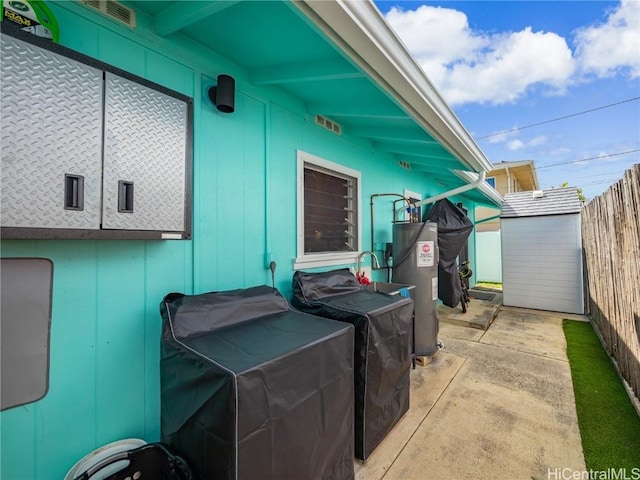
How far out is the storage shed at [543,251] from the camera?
6.12 metres

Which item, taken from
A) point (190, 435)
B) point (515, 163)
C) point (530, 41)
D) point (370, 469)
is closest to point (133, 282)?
point (190, 435)

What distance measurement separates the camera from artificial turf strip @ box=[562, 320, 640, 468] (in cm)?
191

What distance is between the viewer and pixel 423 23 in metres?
6.67

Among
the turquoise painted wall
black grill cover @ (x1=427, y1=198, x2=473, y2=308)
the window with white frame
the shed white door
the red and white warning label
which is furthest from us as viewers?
the shed white door

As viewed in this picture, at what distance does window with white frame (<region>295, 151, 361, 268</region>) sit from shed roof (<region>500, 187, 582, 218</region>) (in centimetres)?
581

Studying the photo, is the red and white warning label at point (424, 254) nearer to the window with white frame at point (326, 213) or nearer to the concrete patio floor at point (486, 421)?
the window with white frame at point (326, 213)

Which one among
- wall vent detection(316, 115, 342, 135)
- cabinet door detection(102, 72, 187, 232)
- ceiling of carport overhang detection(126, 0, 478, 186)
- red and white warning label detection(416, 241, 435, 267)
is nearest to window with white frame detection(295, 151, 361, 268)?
wall vent detection(316, 115, 342, 135)

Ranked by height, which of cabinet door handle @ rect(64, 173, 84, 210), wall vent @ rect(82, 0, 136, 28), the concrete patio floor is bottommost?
the concrete patio floor

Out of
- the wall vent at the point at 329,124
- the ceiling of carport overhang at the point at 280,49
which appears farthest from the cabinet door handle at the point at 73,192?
the wall vent at the point at 329,124

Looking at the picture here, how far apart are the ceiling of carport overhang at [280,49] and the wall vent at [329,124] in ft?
0.24

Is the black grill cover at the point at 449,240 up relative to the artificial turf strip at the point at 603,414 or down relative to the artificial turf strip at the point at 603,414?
up

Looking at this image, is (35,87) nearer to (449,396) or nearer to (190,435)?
(190,435)

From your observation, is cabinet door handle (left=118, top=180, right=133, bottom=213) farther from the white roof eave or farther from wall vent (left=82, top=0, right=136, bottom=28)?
the white roof eave

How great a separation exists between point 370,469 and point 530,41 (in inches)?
495
